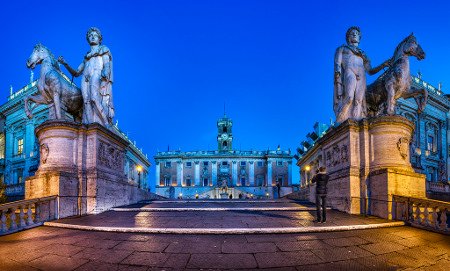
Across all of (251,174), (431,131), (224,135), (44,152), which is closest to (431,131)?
(431,131)

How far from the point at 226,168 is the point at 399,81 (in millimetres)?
78372

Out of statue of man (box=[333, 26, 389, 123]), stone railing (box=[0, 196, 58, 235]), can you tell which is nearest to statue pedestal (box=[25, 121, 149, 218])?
stone railing (box=[0, 196, 58, 235])

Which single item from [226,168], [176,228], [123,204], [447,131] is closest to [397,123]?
[176,228]

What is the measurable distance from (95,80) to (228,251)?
29.0ft

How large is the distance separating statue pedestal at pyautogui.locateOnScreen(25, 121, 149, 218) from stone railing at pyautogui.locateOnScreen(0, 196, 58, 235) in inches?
11.3

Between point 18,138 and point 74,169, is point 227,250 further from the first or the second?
point 18,138

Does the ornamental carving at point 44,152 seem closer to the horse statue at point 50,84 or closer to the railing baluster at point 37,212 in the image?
the horse statue at point 50,84

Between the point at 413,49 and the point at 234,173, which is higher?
the point at 413,49

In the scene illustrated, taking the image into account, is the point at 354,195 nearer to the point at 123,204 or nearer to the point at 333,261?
the point at 333,261

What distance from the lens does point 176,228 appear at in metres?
6.09

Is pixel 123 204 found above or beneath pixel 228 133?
beneath

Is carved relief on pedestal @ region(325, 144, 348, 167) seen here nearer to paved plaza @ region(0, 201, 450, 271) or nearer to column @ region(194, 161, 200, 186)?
paved plaza @ region(0, 201, 450, 271)

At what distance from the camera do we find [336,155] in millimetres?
10711

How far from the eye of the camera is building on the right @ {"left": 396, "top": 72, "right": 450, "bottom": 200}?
41344 mm
